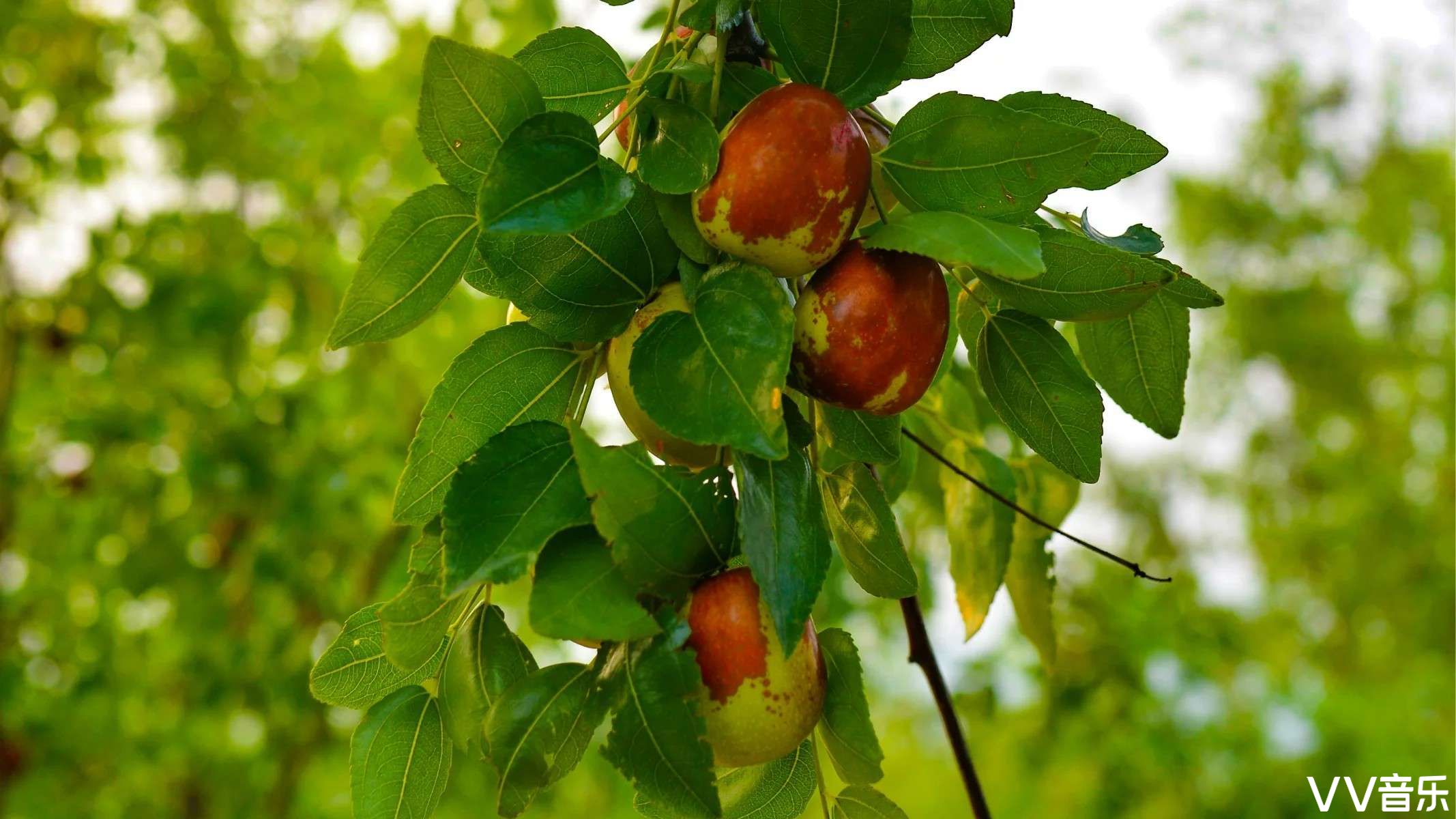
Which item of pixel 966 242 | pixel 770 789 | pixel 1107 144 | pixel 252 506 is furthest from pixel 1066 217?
pixel 252 506

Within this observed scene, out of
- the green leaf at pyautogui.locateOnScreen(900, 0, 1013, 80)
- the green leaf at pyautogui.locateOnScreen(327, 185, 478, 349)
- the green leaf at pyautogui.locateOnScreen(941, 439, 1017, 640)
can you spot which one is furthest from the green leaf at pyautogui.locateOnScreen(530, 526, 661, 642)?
the green leaf at pyautogui.locateOnScreen(941, 439, 1017, 640)

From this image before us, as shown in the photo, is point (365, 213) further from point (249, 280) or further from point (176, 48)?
point (176, 48)

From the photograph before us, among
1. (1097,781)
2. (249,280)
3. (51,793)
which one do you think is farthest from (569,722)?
(51,793)

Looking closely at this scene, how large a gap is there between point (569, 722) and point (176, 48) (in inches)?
87.2

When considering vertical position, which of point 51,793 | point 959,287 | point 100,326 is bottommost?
point 959,287

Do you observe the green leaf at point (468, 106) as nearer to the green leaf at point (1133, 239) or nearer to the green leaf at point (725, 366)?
the green leaf at point (725, 366)

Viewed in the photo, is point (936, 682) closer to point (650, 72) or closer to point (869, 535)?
point (869, 535)

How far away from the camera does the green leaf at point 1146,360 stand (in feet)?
1.70

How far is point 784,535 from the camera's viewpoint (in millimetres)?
367

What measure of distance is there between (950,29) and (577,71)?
0.14 m

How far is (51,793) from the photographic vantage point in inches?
83.5

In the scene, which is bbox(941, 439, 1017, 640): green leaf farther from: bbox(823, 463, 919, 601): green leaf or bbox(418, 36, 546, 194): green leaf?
bbox(418, 36, 546, 194): green leaf

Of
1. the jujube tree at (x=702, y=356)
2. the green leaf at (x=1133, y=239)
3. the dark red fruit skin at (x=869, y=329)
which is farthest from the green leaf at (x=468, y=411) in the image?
the green leaf at (x=1133, y=239)

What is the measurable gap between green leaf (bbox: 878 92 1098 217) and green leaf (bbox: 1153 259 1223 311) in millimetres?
67
